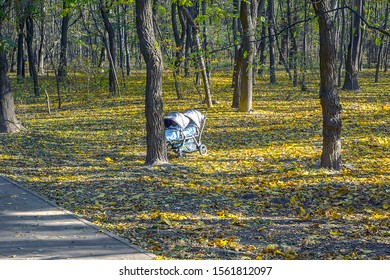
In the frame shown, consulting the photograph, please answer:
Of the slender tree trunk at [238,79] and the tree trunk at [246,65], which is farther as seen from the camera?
the slender tree trunk at [238,79]

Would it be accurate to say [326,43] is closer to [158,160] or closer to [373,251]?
[158,160]

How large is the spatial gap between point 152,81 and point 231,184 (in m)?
2.58

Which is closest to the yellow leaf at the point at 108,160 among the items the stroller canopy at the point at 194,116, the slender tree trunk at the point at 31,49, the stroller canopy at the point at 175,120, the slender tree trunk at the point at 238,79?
the stroller canopy at the point at 175,120

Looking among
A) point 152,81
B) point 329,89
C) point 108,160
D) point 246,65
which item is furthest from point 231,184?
point 246,65

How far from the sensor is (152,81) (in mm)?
10719

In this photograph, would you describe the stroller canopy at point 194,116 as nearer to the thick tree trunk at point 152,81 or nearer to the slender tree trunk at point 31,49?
Answer: the thick tree trunk at point 152,81

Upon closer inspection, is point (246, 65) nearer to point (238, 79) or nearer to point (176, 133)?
point (238, 79)

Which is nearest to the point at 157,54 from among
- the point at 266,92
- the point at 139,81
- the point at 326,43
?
the point at 326,43

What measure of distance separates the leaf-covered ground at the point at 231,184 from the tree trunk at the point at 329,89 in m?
A: 0.41

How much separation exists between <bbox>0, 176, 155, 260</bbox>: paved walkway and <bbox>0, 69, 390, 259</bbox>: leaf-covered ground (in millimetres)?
305

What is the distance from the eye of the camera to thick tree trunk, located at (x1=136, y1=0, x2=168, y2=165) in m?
10.5

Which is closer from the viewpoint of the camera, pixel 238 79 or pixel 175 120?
pixel 175 120

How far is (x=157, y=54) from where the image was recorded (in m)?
10.7

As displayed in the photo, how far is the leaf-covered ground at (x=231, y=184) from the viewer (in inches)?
258
